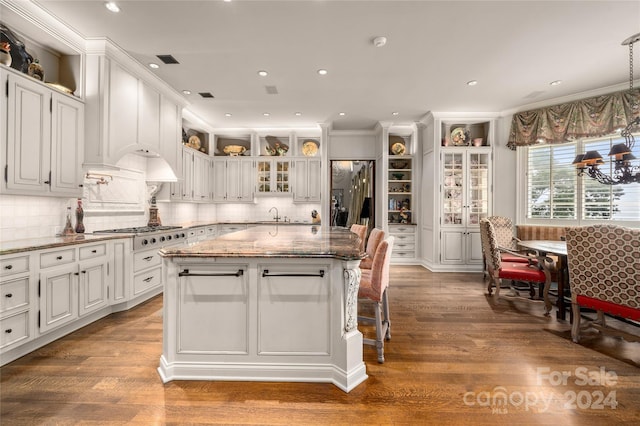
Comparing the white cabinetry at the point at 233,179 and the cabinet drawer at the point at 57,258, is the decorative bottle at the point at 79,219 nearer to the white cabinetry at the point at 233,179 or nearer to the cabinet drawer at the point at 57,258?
the cabinet drawer at the point at 57,258

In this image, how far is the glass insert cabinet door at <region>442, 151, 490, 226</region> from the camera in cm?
556

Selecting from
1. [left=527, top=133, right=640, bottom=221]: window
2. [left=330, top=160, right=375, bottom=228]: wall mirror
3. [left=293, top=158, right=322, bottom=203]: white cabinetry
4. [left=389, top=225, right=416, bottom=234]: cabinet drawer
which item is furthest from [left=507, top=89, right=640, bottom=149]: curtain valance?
[left=293, top=158, right=322, bottom=203]: white cabinetry

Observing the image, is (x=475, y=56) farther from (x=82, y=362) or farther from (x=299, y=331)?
(x=82, y=362)

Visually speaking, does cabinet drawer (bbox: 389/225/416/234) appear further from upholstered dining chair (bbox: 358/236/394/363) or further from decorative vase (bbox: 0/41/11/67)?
decorative vase (bbox: 0/41/11/67)

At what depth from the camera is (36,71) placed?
2.78m

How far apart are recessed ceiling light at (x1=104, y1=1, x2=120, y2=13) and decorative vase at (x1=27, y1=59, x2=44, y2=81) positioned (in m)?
0.91

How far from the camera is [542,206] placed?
5.07 meters

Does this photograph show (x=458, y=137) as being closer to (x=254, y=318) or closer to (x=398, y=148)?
(x=398, y=148)

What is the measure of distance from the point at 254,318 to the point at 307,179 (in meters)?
4.64

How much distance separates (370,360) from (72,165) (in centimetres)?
347

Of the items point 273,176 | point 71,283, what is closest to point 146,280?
point 71,283

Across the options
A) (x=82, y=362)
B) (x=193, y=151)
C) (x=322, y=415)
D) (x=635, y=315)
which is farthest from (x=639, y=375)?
(x=193, y=151)

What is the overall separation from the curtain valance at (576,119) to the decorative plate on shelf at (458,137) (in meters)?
0.76

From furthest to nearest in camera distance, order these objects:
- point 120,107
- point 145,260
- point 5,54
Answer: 1. point 145,260
2. point 120,107
3. point 5,54
